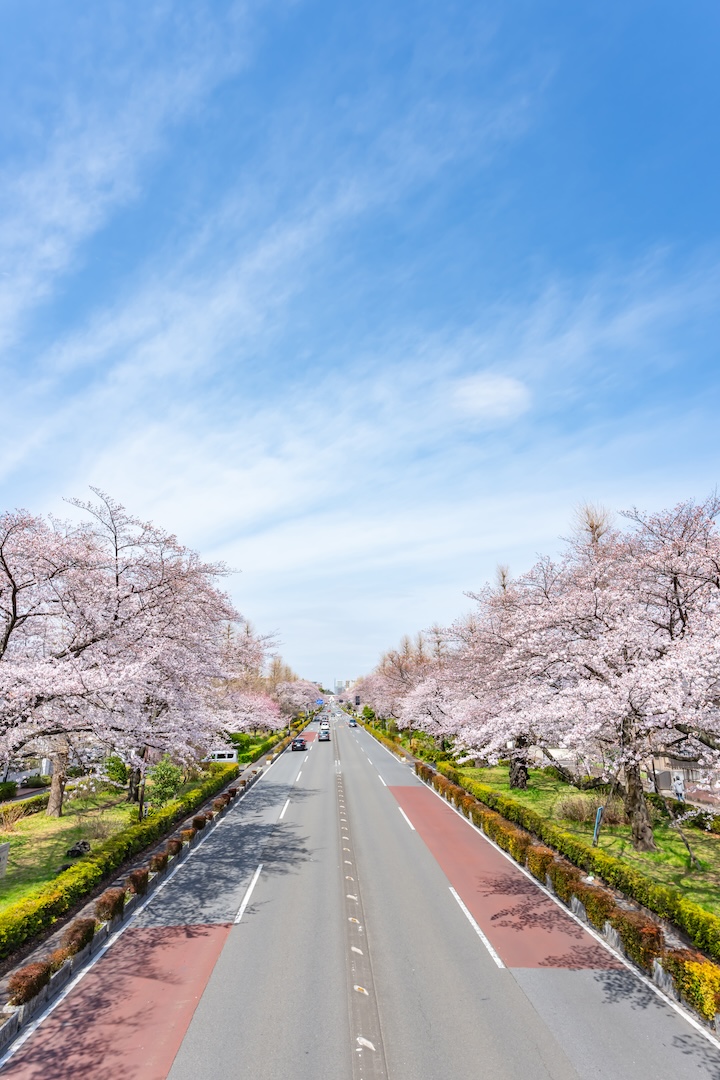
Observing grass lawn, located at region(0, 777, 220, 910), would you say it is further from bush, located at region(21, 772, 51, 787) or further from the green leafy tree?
bush, located at region(21, 772, 51, 787)

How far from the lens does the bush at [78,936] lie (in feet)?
36.0

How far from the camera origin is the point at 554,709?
1461 cm

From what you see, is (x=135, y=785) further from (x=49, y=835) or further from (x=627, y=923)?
(x=627, y=923)

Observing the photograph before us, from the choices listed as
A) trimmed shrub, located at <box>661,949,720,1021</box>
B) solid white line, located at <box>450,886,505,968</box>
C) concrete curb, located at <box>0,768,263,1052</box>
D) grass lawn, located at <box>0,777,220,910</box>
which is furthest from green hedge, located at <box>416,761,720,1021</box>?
grass lawn, located at <box>0,777,220,910</box>

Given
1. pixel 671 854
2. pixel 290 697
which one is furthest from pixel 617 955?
pixel 290 697

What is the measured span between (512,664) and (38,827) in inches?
807

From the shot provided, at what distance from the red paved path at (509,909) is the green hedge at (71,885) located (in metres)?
9.99

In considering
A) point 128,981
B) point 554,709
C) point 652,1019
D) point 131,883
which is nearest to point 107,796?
point 131,883

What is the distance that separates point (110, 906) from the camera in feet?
42.4

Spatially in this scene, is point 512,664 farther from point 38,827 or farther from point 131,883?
point 38,827

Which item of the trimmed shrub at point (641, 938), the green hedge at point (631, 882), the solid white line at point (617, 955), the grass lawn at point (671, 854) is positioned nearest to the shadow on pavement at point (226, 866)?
the solid white line at point (617, 955)

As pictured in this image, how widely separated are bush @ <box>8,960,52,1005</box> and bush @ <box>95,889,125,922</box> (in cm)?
301

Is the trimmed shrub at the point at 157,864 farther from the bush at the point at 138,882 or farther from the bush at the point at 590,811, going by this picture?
the bush at the point at 590,811

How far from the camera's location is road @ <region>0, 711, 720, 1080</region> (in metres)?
8.27
